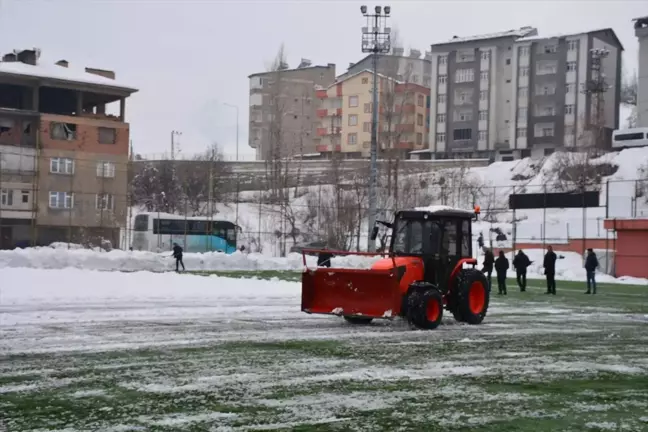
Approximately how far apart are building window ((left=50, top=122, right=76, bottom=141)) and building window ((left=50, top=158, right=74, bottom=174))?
8.96 ft

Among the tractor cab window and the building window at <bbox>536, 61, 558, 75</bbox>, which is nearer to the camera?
the tractor cab window

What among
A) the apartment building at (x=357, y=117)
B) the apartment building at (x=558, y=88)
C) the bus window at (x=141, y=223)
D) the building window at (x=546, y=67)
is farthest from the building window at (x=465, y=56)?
the bus window at (x=141, y=223)

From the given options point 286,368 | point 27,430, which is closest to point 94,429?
point 27,430

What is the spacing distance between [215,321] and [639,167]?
62989 mm

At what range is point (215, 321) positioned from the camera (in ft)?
56.4

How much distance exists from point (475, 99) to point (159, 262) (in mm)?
62517

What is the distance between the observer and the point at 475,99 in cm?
9681

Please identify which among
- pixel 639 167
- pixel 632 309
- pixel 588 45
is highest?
pixel 588 45

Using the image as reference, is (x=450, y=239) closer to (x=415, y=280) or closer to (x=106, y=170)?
(x=415, y=280)

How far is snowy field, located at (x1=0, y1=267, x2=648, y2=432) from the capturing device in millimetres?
7965

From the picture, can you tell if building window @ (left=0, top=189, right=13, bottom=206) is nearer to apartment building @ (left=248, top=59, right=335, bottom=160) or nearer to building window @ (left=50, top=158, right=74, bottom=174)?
building window @ (left=50, top=158, right=74, bottom=174)

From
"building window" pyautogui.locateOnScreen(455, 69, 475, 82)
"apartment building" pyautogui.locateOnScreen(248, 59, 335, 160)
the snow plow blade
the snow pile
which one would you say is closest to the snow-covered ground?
the snow pile

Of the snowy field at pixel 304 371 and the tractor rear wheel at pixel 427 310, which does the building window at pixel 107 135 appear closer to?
the snowy field at pixel 304 371

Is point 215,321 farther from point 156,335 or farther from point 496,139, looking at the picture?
point 496,139
